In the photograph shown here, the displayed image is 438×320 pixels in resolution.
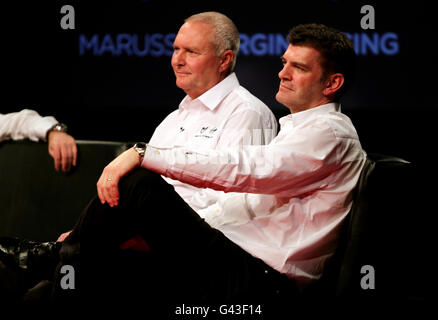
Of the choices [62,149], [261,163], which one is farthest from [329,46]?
[62,149]

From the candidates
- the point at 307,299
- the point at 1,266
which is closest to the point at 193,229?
the point at 307,299

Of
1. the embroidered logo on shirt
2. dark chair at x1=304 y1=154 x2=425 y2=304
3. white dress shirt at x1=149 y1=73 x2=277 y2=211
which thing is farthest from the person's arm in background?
dark chair at x1=304 y1=154 x2=425 y2=304

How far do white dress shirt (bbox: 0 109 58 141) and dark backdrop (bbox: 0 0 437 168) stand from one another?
1.05 metres

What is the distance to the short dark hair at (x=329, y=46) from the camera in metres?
1.93

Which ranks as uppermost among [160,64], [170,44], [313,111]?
[170,44]

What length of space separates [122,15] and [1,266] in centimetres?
204

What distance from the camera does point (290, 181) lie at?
176 cm

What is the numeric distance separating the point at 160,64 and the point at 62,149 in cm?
128

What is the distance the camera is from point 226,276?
177cm

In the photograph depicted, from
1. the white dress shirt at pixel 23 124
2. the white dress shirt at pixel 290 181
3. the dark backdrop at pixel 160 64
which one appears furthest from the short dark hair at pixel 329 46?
the dark backdrop at pixel 160 64

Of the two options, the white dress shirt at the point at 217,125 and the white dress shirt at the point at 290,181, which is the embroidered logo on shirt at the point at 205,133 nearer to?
the white dress shirt at the point at 217,125

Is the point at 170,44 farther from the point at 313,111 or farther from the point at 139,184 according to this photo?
the point at 139,184

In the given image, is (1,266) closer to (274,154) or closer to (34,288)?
(34,288)

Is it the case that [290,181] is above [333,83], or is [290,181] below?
below
